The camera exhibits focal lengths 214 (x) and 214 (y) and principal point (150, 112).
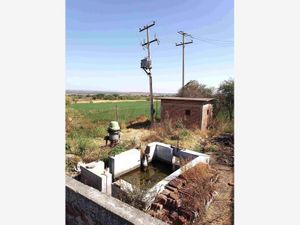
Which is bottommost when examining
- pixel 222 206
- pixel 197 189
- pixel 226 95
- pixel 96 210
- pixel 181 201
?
pixel 222 206

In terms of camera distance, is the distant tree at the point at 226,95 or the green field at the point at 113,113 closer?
the distant tree at the point at 226,95

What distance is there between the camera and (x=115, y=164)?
4703 millimetres

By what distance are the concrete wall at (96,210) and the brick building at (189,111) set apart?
7.39 m

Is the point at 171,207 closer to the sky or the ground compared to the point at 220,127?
closer to the ground

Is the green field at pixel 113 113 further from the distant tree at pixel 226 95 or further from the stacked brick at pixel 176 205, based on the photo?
the stacked brick at pixel 176 205

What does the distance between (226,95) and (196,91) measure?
2663mm

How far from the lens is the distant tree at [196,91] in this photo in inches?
524

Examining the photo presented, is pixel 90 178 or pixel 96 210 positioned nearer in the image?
pixel 96 210

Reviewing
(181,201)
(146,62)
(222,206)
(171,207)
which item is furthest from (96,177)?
(146,62)

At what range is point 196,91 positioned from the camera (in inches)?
544

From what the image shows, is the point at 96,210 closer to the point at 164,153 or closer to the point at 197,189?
the point at 197,189

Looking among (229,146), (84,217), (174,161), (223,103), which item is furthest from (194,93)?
(84,217)

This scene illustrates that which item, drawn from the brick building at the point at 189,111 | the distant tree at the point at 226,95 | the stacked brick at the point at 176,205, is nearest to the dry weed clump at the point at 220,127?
the brick building at the point at 189,111
